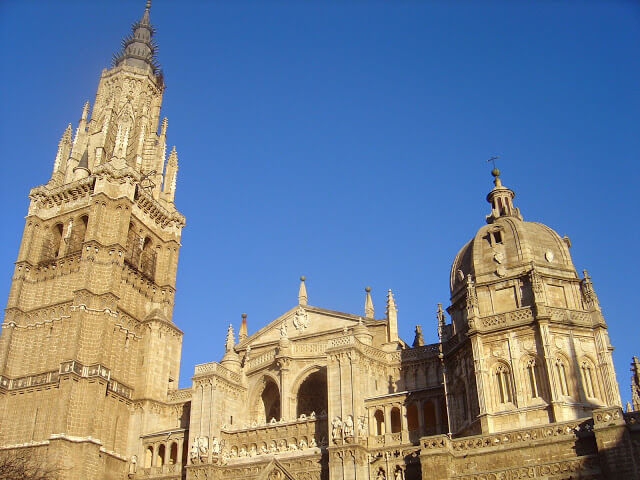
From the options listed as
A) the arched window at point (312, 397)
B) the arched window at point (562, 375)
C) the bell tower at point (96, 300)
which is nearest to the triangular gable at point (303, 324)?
the arched window at point (312, 397)

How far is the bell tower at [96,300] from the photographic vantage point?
45.8 m

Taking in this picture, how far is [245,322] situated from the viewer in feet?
183

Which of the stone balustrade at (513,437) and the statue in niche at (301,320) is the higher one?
the statue in niche at (301,320)

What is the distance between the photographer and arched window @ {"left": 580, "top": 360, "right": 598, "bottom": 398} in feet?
113

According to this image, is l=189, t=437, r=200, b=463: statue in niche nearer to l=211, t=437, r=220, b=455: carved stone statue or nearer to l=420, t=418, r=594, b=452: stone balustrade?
l=211, t=437, r=220, b=455: carved stone statue

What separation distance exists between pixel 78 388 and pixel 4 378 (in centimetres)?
676

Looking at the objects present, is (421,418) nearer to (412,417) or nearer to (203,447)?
(412,417)

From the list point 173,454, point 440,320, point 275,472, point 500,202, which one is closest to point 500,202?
point 500,202

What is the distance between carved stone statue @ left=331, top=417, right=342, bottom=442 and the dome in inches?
406

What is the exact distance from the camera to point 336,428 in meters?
38.5

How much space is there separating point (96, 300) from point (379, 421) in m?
22.3

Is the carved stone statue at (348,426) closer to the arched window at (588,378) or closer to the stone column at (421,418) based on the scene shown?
the stone column at (421,418)

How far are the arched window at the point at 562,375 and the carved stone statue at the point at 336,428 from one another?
39.4 feet

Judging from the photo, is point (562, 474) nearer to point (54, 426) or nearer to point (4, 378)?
point (54, 426)
